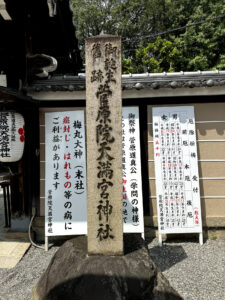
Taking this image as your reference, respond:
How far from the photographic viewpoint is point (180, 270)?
3787 mm

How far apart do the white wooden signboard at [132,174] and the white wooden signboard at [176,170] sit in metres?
0.42

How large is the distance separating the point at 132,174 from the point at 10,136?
2.66 m

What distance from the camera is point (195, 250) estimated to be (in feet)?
14.6

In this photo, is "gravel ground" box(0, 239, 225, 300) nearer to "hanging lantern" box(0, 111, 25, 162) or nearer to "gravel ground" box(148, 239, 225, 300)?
"gravel ground" box(148, 239, 225, 300)

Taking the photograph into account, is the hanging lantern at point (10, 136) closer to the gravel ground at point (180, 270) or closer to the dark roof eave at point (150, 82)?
the dark roof eave at point (150, 82)

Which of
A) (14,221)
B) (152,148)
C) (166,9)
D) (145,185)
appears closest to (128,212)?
(145,185)

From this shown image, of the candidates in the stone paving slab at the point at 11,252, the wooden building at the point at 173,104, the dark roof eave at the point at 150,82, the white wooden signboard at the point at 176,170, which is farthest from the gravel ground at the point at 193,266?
the dark roof eave at the point at 150,82

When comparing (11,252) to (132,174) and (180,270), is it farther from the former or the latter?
(180,270)

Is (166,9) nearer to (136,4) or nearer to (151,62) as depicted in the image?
(136,4)

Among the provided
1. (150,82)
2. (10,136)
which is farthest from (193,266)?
(10,136)

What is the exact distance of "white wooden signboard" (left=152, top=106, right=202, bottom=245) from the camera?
15.3 ft

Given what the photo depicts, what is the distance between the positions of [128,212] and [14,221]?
2732 mm

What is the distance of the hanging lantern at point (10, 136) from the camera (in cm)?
420

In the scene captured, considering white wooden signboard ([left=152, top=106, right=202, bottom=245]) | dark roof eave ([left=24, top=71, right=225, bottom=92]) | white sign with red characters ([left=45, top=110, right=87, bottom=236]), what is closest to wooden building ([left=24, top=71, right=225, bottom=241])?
dark roof eave ([left=24, top=71, right=225, bottom=92])
